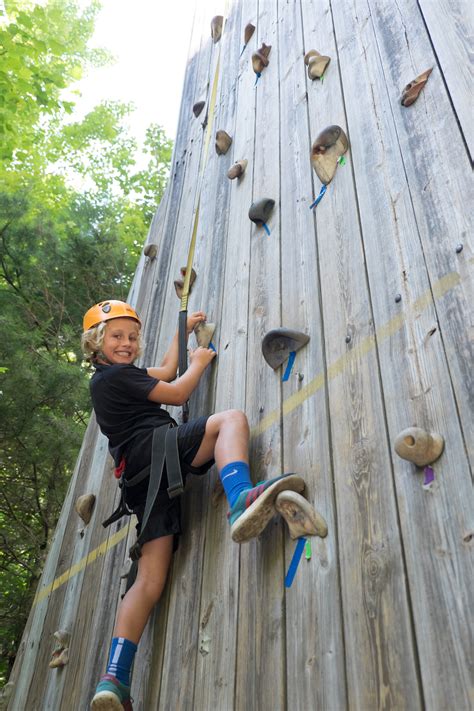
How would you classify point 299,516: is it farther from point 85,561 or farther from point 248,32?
point 248,32

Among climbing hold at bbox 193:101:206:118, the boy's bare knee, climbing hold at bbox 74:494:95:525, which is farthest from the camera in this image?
climbing hold at bbox 193:101:206:118

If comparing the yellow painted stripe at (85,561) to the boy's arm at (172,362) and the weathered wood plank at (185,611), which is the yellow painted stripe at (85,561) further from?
the boy's arm at (172,362)

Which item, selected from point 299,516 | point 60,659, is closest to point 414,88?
point 299,516

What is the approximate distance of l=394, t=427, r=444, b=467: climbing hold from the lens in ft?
5.21

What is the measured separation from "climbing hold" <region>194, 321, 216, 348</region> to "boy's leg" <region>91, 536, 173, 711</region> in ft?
3.10

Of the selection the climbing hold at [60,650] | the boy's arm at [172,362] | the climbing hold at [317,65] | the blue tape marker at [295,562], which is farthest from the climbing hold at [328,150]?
the climbing hold at [60,650]

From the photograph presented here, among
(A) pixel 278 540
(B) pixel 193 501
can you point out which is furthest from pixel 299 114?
(A) pixel 278 540

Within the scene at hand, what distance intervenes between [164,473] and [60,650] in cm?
121

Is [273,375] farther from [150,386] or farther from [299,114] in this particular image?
[299,114]

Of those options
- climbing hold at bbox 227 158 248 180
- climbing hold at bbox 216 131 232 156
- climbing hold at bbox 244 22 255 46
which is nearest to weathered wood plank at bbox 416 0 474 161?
climbing hold at bbox 227 158 248 180

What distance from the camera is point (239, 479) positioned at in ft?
6.86

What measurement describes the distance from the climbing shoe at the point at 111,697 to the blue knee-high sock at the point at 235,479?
2.30ft

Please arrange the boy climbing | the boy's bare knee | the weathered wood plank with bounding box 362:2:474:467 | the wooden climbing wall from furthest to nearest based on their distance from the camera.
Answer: the boy's bare knee
the boy climbing
the weathered wood plank with bounding box 362:2:474:467
the wooden climbing wall

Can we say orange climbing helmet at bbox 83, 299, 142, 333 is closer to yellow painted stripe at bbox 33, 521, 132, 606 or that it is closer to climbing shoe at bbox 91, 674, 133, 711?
yellow painted stripe at bbox 33, 521, 132, 606
